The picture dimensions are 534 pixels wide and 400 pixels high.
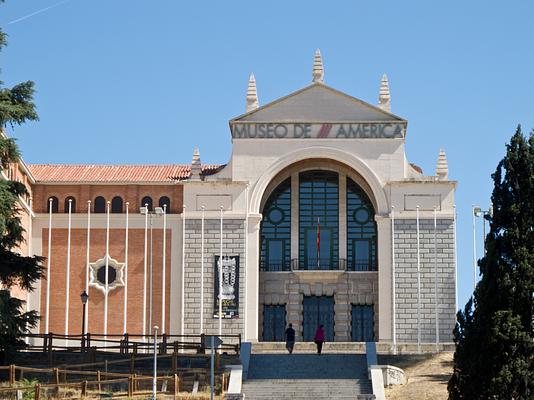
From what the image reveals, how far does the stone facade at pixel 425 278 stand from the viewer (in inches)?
2655

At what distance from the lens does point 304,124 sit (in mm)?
69812

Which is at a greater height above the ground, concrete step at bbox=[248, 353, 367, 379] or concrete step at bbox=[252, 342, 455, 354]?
concrete step at bbox=[252, 342, 455, 354]

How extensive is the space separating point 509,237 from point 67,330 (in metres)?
29.5

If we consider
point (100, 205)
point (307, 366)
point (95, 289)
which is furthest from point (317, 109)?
point (307, 366)

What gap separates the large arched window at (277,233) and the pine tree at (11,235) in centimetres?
2029

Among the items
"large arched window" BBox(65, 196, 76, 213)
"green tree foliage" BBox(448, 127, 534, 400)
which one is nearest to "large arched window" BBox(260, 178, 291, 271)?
"large arched window" BBox(65, 196, 76, 213)

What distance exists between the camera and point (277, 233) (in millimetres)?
70625

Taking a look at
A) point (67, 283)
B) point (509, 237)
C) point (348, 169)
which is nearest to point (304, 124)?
point (348, 169)

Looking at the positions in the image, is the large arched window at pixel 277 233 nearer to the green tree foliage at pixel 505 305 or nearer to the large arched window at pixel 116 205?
the large arched window at pixel 116 205

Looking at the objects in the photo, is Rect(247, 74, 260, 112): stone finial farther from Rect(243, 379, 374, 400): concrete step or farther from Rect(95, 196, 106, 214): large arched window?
Rect(243, 379, 374, 400): concrete step

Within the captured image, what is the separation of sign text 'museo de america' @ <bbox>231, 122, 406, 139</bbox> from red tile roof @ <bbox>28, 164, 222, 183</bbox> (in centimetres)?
345

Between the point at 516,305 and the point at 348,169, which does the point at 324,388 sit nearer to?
the point at 516,305

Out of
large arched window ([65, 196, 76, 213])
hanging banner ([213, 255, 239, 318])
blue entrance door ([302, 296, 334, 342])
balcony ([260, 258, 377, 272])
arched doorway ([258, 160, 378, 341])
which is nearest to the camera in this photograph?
hanging banner ([213, 255, 239, 318])

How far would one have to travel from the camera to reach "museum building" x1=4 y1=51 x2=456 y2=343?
68.4m
